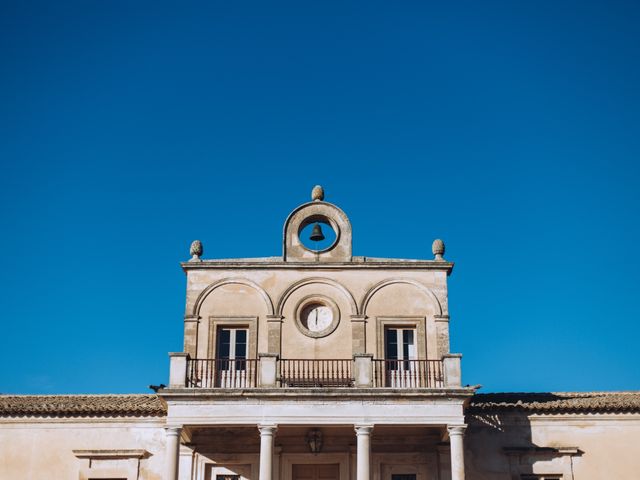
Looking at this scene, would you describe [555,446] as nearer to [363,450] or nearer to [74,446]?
[363,450]

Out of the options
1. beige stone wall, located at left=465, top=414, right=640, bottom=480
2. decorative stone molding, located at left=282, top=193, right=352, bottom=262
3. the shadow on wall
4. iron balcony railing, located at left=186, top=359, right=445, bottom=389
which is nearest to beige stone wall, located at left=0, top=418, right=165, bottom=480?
iron balcony railing, located at left=186, top=359, right=445, bottom=389

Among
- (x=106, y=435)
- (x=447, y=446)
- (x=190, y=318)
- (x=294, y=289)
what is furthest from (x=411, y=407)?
(x=106, y=435)

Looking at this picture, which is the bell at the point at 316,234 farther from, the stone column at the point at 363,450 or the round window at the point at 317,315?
the stone column at the point at 363,450

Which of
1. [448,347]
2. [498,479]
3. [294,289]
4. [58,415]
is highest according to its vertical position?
[294,289]

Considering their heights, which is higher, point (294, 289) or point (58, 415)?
point (294, 289)

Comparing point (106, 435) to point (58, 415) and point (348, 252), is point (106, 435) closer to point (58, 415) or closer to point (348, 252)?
point (58, 415)

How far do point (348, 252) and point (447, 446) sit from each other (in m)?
6.16

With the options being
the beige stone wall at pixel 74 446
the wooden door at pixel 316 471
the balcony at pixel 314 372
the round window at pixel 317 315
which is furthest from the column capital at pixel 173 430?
the round window at pixel 317 315

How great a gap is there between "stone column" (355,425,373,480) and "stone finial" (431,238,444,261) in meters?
5.96

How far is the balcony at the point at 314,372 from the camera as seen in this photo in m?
23.5

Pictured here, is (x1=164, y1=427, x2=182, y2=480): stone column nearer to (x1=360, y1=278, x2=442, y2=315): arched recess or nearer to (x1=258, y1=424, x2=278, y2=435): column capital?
A: (x1=258, y1=424, x2=278, y2=435): column capital

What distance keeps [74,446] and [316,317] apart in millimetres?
7750

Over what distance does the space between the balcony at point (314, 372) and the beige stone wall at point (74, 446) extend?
2.39m

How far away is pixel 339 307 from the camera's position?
26.2 metres
